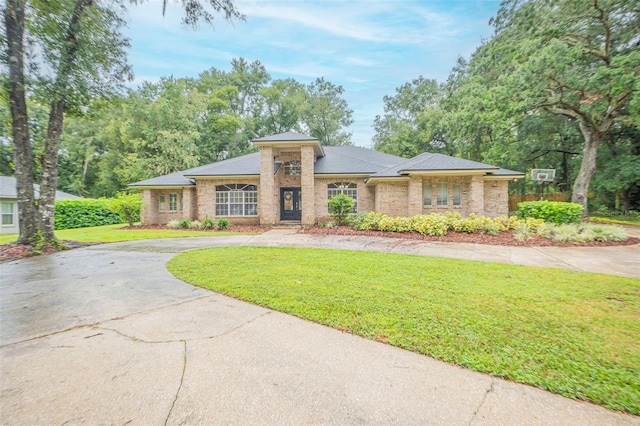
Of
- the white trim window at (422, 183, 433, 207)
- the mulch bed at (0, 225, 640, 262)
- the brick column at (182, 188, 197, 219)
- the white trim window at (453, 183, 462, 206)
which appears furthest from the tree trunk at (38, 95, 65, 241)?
the white trim window at (453, 183, 462, 206)

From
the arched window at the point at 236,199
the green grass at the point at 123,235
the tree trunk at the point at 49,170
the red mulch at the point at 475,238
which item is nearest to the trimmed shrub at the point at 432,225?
the red mulch at the point at 475,238

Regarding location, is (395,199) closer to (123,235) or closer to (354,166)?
(354,166)

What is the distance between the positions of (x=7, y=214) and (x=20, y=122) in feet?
44.4

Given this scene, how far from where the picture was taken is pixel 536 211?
12.4 meters

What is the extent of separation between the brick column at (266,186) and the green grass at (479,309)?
815cm

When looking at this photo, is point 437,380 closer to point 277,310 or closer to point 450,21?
point 277,310

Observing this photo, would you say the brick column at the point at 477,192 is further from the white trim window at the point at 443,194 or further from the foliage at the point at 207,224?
the foliage at the point at 207,224

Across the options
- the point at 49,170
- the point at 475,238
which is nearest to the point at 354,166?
the point at 475,238

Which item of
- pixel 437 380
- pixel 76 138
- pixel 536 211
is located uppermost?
pixel 76 138

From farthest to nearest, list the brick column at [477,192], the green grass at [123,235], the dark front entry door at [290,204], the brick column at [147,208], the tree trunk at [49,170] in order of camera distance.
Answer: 1. the dark front entry door at [290,204]
2. the brick column at [147,208]
3. the brick column at [477,192]
4. the green grass at [123,235]
5. the tree trunk at [49,170]

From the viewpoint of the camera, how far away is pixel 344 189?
16.0 m

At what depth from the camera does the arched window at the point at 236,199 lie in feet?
52.7

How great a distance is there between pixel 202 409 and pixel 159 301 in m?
2.70

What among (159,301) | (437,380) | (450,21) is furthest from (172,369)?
(450,21)
